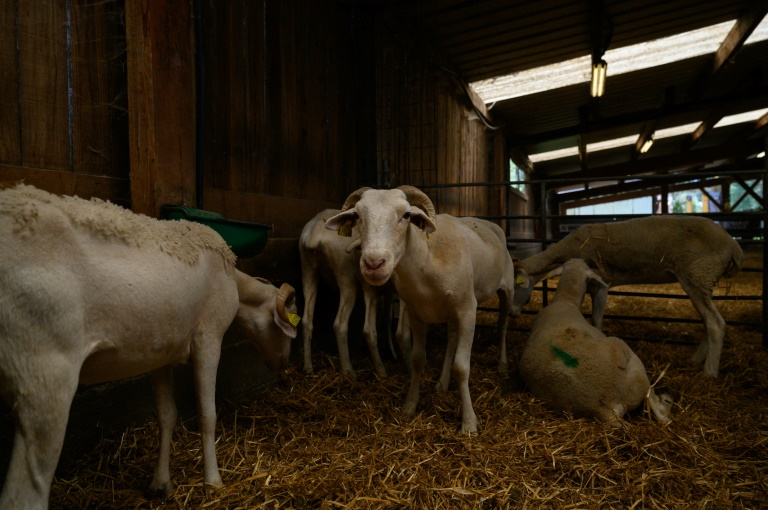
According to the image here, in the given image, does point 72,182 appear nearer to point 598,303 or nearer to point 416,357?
point 416,357

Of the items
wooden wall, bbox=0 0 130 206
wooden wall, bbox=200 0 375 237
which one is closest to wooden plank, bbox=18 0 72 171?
wooden wall, bbox=0 0 130 206

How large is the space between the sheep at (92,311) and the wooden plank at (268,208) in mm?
1336

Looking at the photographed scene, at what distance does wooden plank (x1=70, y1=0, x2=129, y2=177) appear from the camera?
8.55 feet

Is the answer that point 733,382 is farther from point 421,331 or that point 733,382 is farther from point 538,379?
point 421,331

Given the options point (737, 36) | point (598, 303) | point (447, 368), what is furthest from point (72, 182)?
point (737, 36)

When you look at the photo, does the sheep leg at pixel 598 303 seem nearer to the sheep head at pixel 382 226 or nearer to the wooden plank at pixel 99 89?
the sheep head at pixel 382 226

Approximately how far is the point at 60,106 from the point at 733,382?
5.19 m

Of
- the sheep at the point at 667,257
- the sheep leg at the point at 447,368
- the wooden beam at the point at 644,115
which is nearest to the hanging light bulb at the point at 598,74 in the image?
the wooden beam at the point at 644,115

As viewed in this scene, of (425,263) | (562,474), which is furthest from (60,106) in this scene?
(562,474)

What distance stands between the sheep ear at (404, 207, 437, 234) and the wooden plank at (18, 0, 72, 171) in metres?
1.90

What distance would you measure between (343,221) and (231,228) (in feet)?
2.12

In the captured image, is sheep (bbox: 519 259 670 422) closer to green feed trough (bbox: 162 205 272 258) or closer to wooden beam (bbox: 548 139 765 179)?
green feed trough (bbox: 162 205 272 258)

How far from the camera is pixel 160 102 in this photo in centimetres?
285

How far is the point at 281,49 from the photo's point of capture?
4305mm
